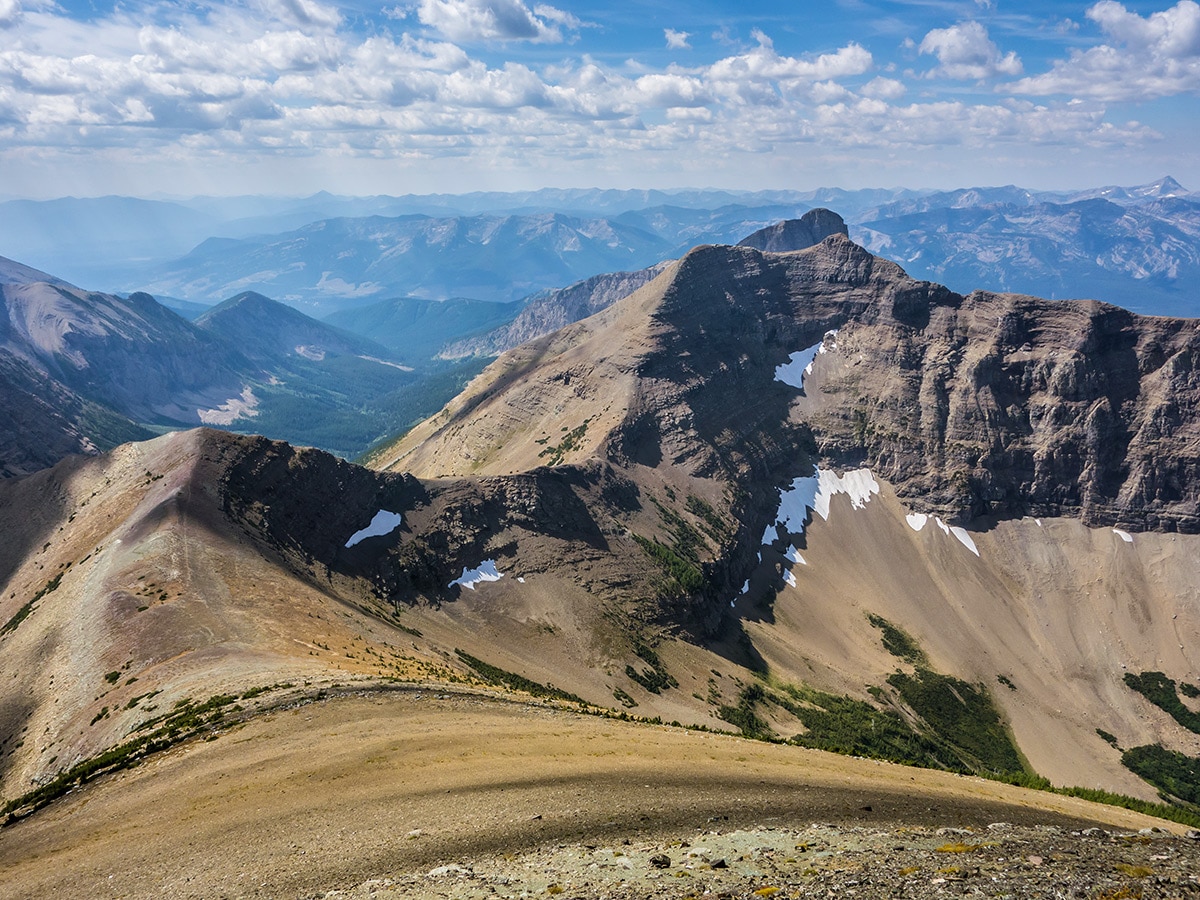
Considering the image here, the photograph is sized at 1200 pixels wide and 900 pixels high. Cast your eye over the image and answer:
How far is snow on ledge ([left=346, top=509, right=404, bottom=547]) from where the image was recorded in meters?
113

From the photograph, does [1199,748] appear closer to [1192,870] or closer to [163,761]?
[1192,870]

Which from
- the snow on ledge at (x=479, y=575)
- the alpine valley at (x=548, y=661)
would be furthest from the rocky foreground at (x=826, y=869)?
the snow on ledge at (x=479, y=575)

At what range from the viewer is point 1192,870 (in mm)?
28234

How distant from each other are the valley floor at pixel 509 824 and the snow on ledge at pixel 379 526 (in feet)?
213

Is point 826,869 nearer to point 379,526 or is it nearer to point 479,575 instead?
point 479,575

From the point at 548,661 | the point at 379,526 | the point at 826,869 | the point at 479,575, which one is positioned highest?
the point at 826,869

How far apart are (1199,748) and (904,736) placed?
80194 millimetres

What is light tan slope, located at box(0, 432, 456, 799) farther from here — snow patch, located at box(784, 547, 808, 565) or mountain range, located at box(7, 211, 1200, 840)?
snow patch, located at box(784, 547, 808, 565)

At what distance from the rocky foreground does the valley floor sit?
12 centimetres

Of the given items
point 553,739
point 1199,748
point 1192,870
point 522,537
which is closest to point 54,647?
point 553,739

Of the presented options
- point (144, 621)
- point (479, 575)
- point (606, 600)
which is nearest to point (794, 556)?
point (606, 600)

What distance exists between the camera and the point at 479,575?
395ft

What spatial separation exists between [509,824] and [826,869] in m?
15.3

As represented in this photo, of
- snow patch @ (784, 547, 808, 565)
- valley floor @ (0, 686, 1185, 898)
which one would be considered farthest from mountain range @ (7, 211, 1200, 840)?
valley floor @ (0, 686, 1185, 898)
